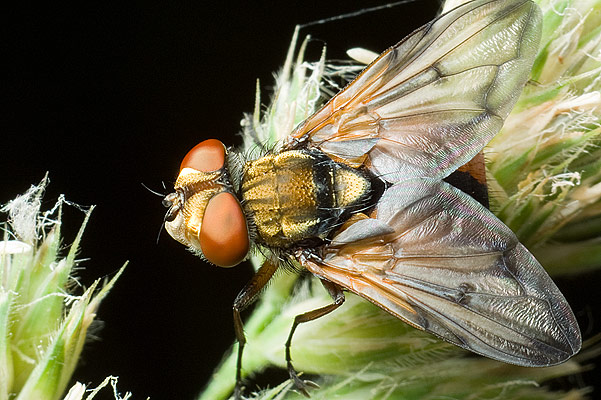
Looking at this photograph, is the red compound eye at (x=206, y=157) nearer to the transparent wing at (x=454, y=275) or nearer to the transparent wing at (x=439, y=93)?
the transparent wing at (x=439, y=93)

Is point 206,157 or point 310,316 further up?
point 206,157

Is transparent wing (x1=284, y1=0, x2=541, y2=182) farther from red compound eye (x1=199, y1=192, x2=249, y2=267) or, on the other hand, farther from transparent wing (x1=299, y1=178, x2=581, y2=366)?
red compound eye (x1=199, y1=192, x2=249, y2=267)

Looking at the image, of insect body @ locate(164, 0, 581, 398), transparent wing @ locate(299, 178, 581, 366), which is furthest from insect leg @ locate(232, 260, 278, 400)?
transparent wing @ locate(299, 178, 581, 366)

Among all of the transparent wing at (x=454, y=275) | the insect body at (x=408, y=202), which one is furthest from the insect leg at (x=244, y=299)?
the transparent wing at (x=454, y=275)

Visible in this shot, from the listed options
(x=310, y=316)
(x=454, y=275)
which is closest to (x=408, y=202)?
(x=454, y=275)

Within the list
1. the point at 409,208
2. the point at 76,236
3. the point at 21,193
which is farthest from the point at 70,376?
the point at 409,208

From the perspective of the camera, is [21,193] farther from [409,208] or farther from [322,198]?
[409,208]

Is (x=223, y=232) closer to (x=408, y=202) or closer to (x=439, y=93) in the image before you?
(x=408, y=202)
